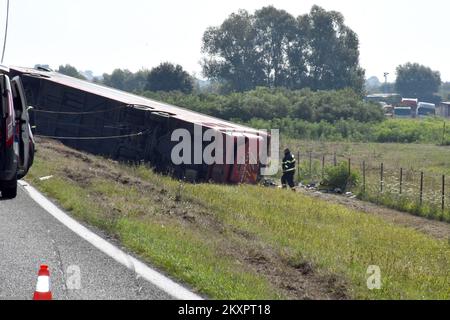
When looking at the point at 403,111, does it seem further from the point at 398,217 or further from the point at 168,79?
the point at 398,217

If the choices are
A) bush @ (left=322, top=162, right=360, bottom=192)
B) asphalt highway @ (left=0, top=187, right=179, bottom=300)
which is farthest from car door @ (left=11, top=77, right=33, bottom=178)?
bush @ (left=322, top=162, right=360, bottom=192)

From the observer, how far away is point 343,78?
109 meters

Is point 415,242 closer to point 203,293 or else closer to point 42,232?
point 42,232

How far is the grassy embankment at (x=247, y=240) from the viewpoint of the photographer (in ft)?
25.6

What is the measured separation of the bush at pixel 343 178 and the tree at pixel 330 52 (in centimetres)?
7991

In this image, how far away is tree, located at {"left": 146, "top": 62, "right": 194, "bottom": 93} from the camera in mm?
92188

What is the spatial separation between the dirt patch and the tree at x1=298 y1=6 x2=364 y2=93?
83.0 meters

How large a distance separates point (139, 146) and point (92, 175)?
7078mm

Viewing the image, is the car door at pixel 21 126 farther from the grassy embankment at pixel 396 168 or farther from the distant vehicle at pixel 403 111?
the distant vehicle at pixel 403 111

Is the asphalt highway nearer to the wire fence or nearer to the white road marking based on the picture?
the white road marking

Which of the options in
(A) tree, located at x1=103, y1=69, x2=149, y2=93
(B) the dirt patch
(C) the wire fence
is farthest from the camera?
(A) tree, located at x1=103, y1=69, x2=149, y2=93

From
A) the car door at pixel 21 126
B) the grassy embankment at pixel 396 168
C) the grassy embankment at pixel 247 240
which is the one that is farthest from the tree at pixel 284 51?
the car door at pixel 21 126

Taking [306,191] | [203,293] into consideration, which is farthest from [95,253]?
[306,191]
